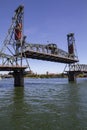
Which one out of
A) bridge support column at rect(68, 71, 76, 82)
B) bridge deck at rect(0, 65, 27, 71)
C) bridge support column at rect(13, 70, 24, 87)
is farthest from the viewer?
bridge support column at rect(68, 71, 76, 82)

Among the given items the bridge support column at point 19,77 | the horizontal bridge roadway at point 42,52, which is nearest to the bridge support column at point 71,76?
the horizontal bridge roadway at point 42,52

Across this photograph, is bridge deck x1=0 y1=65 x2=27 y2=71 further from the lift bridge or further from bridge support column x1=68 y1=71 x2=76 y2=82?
bridge support column x1=68 y1=71 x2=76 y2=82

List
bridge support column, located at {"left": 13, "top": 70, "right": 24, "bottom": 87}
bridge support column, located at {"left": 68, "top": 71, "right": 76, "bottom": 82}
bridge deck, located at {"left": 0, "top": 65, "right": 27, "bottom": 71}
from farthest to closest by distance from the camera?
bridge support column, located at {"left": 68, "top": 71, "right": 76, "bottom": 82} < bridge support column, located at {"left": 13, "top": 70, "right": 24, "bottom": 87} < bridge deck, located at {"left": 0, "top": 65, "right": 27, "bottom": 71}

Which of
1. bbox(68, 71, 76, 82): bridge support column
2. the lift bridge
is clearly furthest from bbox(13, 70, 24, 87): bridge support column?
bbox(68, 71, 76, 82): bridge support column

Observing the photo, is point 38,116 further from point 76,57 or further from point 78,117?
point 76,57

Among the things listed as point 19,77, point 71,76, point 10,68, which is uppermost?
point 10,68

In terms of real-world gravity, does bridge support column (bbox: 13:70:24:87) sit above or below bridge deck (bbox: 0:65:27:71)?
below

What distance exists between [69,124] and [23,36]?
217ft

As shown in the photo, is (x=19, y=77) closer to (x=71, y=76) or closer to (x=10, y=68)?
(x=10, y=68)

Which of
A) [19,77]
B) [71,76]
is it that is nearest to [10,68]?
[19,77]

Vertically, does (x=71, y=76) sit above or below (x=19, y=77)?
below

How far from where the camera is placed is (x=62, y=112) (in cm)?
2125

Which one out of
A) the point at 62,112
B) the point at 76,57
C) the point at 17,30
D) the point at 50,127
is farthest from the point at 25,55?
the point at 50,127

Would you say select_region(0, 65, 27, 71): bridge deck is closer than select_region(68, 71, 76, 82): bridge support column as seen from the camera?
Yes
